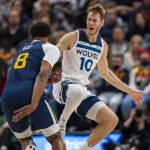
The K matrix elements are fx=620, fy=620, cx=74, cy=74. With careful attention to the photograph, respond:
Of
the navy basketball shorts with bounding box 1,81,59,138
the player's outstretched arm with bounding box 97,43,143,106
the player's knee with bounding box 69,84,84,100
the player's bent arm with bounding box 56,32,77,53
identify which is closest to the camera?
the navy basketball shorts with bounding box 1,81,59,138

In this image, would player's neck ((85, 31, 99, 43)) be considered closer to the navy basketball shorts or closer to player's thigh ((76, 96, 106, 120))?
player's thigh ((76, 96, 106, 120))

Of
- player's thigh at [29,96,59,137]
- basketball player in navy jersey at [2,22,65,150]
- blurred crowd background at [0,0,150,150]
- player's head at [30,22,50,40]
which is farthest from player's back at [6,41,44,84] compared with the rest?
blurred crowd background at [0,0,150,150]

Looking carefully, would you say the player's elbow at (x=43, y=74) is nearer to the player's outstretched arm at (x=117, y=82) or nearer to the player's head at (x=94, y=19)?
the player's head at (x=94, y=19)

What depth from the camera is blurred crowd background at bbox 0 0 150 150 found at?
11.4 metres

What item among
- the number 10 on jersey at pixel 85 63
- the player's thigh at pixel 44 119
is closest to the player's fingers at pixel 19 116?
the player's thigh at pixel 44 119

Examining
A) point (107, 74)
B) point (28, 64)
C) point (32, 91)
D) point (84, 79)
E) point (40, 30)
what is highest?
point (40, 30)

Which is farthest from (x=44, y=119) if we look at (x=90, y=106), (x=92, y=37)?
(x=92, y=37)

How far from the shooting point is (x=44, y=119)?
7.61 metres

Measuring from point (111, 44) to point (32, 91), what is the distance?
252 inches

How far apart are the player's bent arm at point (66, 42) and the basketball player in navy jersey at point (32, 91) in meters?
0.45

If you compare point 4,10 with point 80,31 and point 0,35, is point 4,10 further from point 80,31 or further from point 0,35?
point 80,31

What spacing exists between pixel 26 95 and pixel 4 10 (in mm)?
8785

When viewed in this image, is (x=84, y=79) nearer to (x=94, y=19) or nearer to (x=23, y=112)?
(x=94, y=19)

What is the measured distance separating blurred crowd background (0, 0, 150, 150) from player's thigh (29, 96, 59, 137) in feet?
11.4
